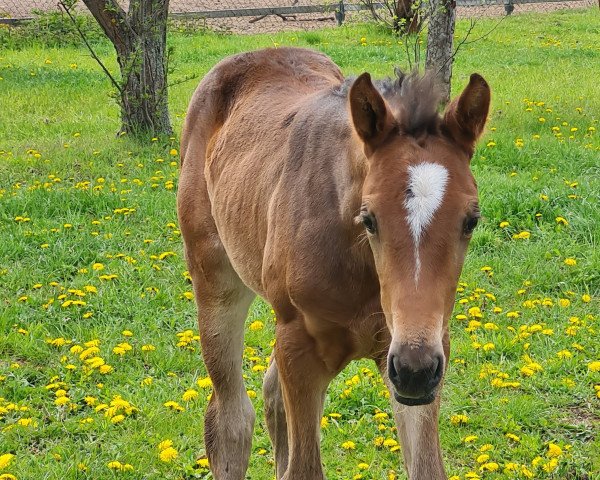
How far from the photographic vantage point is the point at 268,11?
56.0ft

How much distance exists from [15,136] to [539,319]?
593cm

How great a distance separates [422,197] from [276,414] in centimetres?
190

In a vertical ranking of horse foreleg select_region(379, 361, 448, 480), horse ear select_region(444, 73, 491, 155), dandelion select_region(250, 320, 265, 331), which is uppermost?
horse ear select_region(444, 73, 491, 155)

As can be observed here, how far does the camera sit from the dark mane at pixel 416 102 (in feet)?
8.79

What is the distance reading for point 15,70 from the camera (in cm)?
1169

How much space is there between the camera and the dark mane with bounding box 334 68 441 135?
2678 millimetres

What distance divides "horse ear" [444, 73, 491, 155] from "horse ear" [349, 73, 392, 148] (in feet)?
0.62

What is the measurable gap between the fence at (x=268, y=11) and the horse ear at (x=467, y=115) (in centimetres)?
1297

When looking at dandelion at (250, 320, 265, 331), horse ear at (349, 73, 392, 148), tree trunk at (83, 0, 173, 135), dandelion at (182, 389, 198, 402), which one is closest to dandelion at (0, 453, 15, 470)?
dandelion at (182, 389, 198, 402)

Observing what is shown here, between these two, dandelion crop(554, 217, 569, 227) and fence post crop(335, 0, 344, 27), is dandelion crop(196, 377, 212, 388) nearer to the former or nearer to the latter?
dandelion crop(554, 217, 569, 227)

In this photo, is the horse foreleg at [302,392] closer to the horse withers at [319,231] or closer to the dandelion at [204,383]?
the horse withers at [319,231]

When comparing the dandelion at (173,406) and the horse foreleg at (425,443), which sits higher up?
the horse foreleg at (425,443)

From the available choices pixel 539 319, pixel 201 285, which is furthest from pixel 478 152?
pixel 201 285

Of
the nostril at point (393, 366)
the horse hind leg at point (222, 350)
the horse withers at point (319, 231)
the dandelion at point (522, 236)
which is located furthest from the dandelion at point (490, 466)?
the dandelion at point (522, 236)
